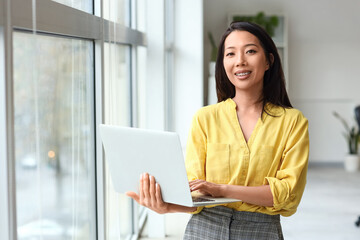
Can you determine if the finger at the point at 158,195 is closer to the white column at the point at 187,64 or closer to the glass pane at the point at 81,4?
the glass pane at the point at 81,4

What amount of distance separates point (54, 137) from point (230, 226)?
67 cm

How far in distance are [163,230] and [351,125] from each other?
4217 millimetres

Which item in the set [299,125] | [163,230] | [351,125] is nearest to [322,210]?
[163,230]

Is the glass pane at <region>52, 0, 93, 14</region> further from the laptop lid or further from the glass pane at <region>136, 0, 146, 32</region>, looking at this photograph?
the glass pane at <region>136, 0, 146, 32</region>

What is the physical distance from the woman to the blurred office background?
43cm

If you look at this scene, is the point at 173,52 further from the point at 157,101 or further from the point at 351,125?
the point at 351,125

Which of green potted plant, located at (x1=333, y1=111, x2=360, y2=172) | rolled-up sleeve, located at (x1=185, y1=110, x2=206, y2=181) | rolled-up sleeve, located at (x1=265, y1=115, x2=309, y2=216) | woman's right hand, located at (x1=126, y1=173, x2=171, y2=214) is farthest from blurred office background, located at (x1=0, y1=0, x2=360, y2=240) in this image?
rolled-up sleeve, located at (x1=265, y1=115, x2=309, y2=216)

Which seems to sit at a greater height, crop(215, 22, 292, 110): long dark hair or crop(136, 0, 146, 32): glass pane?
crop(136, 0, 146, 32): glass pane

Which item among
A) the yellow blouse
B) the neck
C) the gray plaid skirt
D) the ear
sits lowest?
the gray plaid skirt

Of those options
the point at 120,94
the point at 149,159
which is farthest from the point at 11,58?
the point at 120,94

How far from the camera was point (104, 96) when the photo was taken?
214 cm

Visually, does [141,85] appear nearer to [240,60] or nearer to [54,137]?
[54,137]

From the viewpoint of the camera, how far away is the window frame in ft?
3.93

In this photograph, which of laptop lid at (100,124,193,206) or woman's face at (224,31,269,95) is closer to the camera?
laptop lid at (100,124,193,206)
